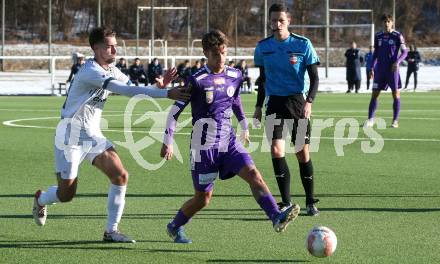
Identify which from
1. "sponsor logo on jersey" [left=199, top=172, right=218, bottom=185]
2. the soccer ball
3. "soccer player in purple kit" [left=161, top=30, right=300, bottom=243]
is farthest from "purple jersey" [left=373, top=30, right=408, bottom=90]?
the soccer ball

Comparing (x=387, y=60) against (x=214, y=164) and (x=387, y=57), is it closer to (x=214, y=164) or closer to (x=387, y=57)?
(x=387, y=57)

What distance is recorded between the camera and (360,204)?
39.1ft

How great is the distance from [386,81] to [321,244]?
14.6 meters

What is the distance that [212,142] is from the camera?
943 centimetres

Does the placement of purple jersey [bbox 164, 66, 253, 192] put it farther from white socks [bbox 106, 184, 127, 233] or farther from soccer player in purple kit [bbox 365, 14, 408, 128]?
soccer player in purple kit [bbox 365, 14, 408, 128]

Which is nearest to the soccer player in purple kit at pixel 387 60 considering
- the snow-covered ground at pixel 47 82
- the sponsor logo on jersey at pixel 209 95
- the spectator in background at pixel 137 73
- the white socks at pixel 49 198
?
the sponsor logo on jersey at pixel 209 95

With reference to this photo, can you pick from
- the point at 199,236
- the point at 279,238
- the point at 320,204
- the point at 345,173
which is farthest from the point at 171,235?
the point at 345,173

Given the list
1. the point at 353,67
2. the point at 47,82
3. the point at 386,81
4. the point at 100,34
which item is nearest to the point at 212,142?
the point at 100,34

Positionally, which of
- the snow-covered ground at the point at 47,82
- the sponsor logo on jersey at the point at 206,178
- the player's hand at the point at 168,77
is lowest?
the snow-covered ground at the point at 47,82

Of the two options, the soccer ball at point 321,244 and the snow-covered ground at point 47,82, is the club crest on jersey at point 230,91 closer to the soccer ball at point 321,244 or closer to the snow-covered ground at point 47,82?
the soccer ball at point 321,244

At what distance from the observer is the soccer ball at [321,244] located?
8453 millimetres

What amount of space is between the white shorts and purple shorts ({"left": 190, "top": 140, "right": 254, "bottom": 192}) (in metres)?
0.89

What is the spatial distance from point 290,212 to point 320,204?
3039 millimetres

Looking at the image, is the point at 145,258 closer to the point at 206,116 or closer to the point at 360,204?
the point at 206,116
